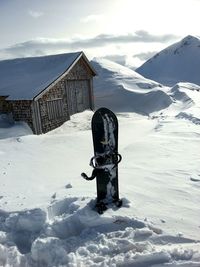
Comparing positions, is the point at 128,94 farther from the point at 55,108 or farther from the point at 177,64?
the point at 177,64

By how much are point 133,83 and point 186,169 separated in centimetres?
3047

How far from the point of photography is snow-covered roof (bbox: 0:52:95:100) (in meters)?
18.2

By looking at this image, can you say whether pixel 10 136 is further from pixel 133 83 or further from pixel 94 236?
pixel 133 83

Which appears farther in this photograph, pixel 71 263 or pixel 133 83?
pixel 133 83

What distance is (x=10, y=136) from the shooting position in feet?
51.3

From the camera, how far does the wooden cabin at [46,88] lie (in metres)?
17.6

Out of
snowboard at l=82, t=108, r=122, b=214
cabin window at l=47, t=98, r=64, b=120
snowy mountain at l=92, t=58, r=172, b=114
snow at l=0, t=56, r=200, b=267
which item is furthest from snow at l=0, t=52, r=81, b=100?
snowboard at l=82, t=108, r=122, b=214

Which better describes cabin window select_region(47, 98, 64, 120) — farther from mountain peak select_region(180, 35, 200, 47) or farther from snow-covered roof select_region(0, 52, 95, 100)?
mountain peak select_region(180, 35, 200, 47)

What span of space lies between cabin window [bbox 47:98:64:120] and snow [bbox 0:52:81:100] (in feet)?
3.63

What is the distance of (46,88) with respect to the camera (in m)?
17.8

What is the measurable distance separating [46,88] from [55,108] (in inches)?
67.2

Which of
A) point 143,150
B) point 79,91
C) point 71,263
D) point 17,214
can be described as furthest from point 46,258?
point 79,91

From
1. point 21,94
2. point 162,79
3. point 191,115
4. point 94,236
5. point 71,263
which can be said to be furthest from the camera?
point 162,79

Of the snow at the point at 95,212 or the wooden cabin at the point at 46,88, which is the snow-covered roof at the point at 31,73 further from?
the snow at the point at 95,212
